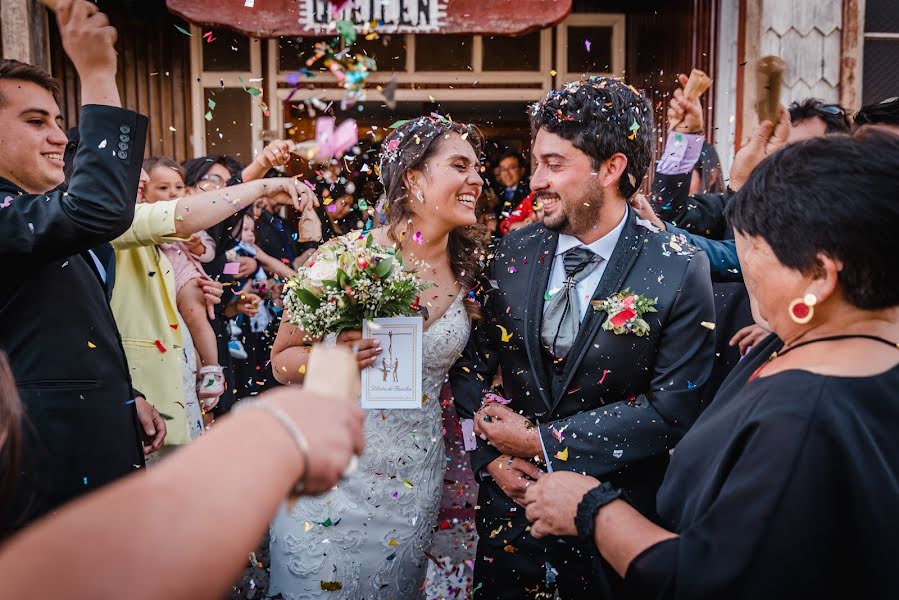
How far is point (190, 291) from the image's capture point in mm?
4477

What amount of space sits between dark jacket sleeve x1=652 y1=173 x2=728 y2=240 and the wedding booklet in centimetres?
198

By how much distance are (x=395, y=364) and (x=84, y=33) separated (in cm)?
142

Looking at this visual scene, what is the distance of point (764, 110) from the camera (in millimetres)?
3441

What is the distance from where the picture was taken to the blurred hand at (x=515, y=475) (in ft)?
8.12

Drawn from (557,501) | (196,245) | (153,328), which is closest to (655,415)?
(557,501)

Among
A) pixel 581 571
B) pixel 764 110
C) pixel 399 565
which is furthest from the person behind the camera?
pixel 764 110

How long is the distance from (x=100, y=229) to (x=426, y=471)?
1.63 metres

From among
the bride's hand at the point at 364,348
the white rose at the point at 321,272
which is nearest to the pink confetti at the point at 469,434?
the bride's hand at the point at 364,348

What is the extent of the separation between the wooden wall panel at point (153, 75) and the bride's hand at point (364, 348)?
611 cm

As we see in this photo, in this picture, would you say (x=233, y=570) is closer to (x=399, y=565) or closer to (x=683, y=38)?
(x=399, y=565)

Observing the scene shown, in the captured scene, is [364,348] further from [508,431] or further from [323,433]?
[323,433]

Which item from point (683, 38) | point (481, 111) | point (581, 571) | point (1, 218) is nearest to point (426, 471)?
point (581, 571)

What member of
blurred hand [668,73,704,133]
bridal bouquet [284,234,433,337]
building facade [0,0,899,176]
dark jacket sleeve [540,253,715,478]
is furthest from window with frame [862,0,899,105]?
bridal bouquet [284,234,433,337]

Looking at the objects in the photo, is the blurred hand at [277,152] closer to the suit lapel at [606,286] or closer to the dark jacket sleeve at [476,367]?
the dark jacket sleeve at [476,367]
